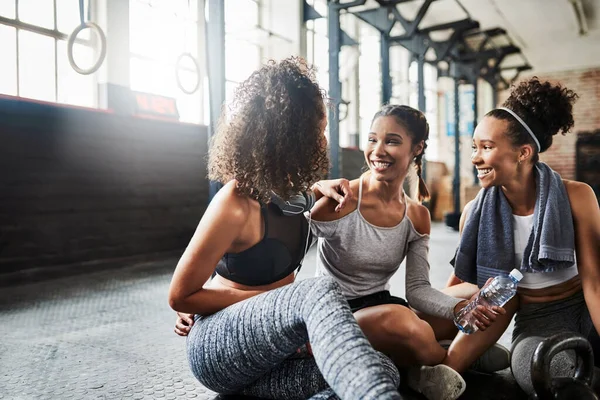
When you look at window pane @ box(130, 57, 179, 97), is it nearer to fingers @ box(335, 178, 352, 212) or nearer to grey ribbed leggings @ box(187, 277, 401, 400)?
fingers @ box(335, 178, 352, 212)

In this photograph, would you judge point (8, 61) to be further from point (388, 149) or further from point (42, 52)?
point (388, 149)

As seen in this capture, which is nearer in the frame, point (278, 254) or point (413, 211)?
point (278, 254)

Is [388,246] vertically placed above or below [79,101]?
below

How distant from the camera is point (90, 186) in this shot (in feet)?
14.0

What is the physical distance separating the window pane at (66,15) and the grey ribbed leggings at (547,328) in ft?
14.8

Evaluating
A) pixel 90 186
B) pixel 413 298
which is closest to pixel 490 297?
pixel 413 298

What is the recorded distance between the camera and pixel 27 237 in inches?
148

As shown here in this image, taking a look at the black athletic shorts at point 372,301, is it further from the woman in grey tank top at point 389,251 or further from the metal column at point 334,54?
the metal column at point 334,54

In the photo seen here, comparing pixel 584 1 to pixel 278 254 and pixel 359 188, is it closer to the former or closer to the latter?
pixel 359 188

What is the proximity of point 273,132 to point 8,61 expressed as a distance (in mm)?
3834

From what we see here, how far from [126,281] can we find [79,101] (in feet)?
6.51

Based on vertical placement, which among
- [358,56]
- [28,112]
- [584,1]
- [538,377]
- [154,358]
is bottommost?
[154,358]

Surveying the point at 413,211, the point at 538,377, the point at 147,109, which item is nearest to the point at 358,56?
the point at 147,109

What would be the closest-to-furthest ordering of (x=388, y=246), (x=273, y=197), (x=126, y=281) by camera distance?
(x=273, y=197)
(x=388, y=246)
(x=126, y=281)
